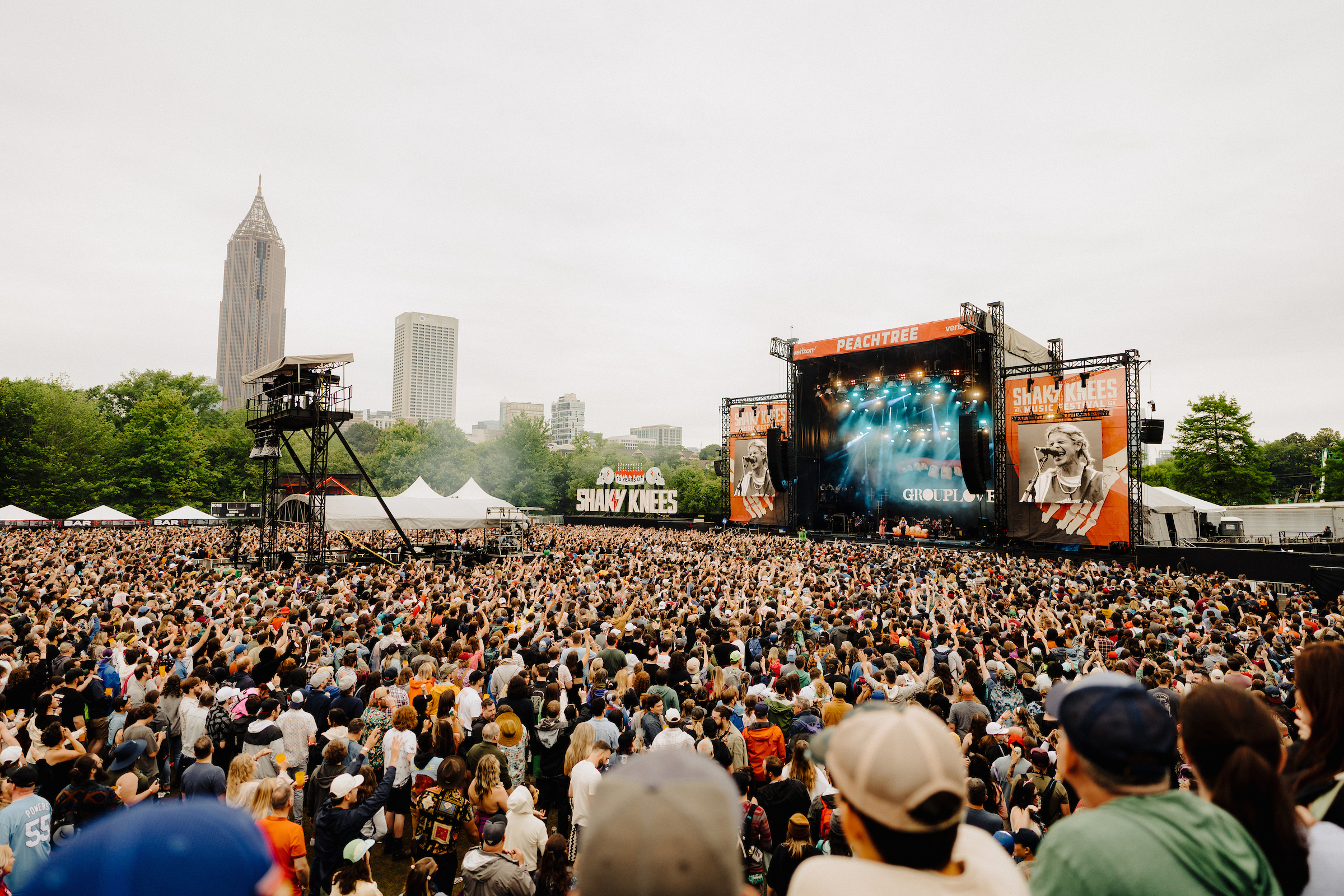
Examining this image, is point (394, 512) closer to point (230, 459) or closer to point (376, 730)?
point (376, 730)

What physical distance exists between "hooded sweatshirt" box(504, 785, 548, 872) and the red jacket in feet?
7.30

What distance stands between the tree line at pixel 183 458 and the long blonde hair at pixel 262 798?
4985 cm

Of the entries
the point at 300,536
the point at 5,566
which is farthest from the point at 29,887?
the point at 300,536

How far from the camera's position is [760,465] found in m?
36.3

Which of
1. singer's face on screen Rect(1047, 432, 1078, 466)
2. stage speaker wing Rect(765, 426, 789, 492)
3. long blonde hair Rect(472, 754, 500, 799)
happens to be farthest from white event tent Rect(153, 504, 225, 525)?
singer's face on screen Rect(1047, 432, 1078, 466)

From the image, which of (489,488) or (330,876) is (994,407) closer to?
(330,876)

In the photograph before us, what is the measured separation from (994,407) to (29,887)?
101ft

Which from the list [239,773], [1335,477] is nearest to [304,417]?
[239,773]

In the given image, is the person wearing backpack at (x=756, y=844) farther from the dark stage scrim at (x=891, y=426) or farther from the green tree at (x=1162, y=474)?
the green tree at (x=1162, y=474)

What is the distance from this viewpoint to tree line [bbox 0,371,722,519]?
44094 mm

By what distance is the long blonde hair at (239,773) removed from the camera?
4273 millimetres

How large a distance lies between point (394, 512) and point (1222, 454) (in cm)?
4775

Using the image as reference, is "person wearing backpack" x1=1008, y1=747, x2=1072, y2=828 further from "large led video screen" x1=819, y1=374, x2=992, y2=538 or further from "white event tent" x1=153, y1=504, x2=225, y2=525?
"white event tent" x1=153, y1=504, x2=225, y2=525

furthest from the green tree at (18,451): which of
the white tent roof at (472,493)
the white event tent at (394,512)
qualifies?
the white event tent at (394,512)
